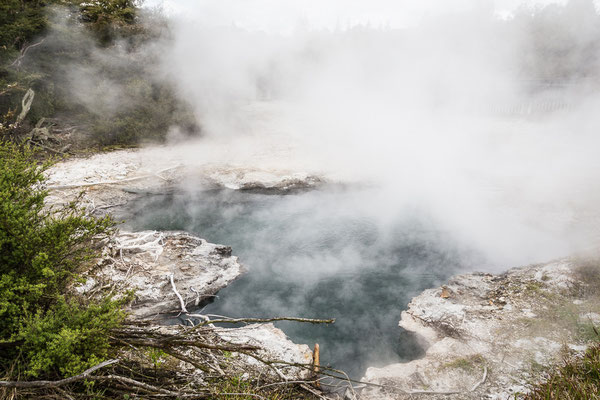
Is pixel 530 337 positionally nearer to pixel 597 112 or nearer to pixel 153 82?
pixel 153 82

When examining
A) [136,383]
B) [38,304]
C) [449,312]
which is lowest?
[449,312]

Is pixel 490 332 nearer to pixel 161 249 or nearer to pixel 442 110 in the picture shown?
pixel 161 249

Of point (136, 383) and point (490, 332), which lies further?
point (490, 332)

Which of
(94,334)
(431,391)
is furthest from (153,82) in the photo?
(431,391)

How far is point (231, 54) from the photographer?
11.3m

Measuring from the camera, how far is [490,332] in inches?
135

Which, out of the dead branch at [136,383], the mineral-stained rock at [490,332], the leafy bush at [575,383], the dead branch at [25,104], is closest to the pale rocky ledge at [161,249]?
the dead branch at [136,383]

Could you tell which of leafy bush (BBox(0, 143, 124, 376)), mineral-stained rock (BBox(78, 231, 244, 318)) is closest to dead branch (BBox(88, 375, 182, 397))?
leafy bush (BBox(0, 143, 124, 376))

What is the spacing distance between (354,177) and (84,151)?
6685 mm

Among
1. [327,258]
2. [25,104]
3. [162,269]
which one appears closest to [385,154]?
[327,258]

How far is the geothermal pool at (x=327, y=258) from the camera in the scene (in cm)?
380

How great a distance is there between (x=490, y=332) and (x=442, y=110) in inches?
437

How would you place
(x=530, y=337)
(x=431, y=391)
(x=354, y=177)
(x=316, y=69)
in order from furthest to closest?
(x=316, y=69)
(x=354, y=177)
(x=530, y=337)
(x=431, y=391)

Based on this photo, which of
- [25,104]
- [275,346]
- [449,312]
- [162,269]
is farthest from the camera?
[25,104]
